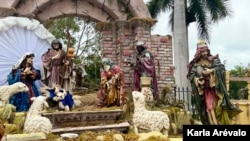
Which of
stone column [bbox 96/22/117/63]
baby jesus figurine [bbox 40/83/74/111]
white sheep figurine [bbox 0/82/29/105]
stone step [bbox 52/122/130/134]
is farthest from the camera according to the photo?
stone column [bbox 96/22/117/63]

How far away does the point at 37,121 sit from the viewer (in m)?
7.16

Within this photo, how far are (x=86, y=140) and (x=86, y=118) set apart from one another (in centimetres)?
183

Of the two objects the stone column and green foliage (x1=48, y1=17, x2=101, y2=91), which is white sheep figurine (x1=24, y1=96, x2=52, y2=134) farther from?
green foliage (x1=48, y1=17, x2=101, y2=91)

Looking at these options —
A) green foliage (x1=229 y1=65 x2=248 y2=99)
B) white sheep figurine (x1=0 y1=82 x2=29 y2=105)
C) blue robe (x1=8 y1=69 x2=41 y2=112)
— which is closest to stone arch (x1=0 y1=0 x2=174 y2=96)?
blue robe (x1=8 y1=69 x2=41 y2=112)

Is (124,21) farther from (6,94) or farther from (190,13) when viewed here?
(190,13)

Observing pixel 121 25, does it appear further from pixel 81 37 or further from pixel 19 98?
pixel 81 37

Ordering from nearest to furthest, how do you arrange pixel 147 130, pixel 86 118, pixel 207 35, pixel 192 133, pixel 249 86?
pixel 192 133
pixel 147 130
pixel 86 118
pixel 249 86
pixel 207 35

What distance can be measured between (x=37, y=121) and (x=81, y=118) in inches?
51.2

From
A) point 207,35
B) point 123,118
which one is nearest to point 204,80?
point 123,118

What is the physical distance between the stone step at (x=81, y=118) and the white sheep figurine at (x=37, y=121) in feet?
2.15

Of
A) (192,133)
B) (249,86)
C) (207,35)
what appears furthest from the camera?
(207,35)

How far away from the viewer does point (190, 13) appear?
53.9 feet

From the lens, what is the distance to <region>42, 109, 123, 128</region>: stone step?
8.15 m

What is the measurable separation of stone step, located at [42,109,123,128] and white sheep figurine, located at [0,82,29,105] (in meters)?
0.87
